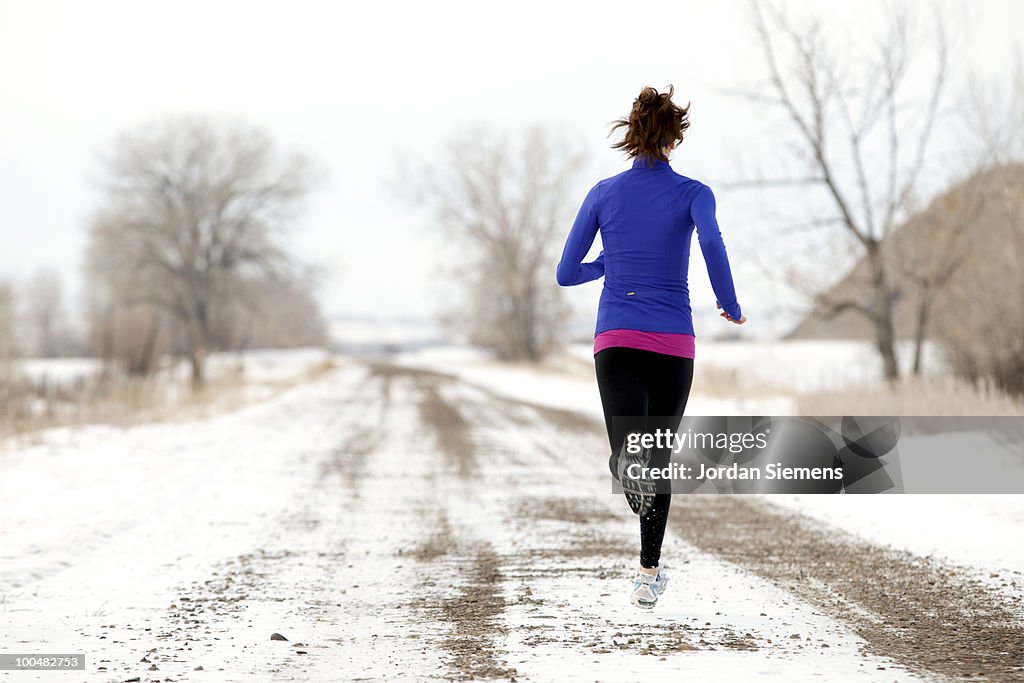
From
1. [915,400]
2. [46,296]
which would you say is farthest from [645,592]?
[46,296]

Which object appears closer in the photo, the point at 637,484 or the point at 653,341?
the point at 653,341

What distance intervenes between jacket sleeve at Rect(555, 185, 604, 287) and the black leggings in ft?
1.20

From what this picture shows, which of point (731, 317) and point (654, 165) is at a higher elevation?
point (654, 165)

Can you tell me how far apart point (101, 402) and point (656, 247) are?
1523 centimetres

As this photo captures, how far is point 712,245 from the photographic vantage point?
3891 mm

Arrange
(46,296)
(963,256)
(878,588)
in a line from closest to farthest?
(878,588)
(963,256)
(46,296)

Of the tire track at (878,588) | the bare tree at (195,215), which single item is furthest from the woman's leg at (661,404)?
the bare tree at (195,215)

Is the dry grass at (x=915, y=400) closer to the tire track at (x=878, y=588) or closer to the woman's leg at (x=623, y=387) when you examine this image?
the tire track at (x=878, y=588)

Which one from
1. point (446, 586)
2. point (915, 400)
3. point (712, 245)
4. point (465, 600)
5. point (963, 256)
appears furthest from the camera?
point (963, 256)

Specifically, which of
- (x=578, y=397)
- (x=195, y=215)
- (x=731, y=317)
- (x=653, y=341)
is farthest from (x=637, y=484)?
(x=195, y=215)

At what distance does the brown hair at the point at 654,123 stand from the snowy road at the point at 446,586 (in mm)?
2028

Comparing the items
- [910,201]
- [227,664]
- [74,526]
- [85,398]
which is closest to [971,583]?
[227,664]

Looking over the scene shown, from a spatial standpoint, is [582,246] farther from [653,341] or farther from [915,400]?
[915,400]

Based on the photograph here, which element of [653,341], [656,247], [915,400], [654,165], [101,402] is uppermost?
[654,165]
